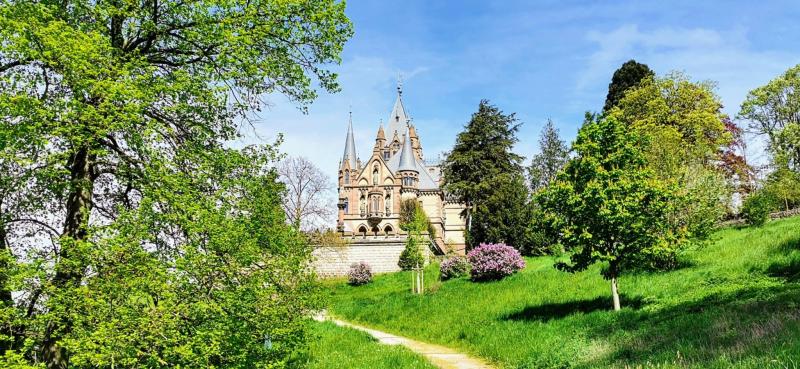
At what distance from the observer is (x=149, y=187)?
351 inches

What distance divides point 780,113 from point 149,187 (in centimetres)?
4882

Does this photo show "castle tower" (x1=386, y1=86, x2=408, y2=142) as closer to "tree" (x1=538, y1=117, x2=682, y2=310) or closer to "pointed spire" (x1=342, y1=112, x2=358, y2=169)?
"pointed spire" (x1=342, y1=112, x2=358, y2=169)

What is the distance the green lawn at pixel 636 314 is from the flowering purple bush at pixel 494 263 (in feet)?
2.99

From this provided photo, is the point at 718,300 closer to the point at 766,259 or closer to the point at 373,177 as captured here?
the point at 766,259

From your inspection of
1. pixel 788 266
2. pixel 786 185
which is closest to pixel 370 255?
pixel 786 185

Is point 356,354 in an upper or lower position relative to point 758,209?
lower

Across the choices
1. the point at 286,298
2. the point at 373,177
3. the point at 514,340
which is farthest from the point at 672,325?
the point at 373,177

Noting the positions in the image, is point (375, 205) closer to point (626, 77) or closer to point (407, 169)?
point (407, 169)

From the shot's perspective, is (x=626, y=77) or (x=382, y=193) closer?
(x=626, y=77)

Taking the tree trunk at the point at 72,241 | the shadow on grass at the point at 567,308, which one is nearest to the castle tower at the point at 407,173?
the shadow on grass at the point at 567,308

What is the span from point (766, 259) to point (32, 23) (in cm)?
2041

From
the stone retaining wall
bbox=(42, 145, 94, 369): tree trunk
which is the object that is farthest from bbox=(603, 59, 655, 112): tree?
bbox=(42, 145, 94, 369): tree trunk

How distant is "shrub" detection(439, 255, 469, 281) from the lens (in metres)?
29.5

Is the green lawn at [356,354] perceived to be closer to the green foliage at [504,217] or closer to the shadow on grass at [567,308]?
the shadow on grass at [567,308]
